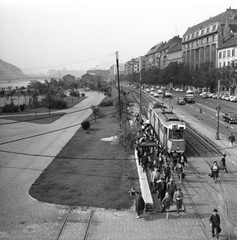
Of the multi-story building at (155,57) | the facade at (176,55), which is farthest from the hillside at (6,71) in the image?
the multi-story building at (155,57)

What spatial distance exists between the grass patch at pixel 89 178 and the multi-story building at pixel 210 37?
66323mm

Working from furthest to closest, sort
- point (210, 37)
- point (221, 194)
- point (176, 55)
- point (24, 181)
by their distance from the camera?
point (176, 55) → point (210, 37) → point (24, 181) → point (221, 194)

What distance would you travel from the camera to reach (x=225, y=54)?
77.2 m

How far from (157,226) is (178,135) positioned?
10.2 metres

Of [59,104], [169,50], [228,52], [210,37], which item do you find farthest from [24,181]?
[169,50]

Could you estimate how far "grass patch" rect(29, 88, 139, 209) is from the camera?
14016 mm

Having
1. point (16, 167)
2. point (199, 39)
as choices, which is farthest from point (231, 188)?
point (199, 39)

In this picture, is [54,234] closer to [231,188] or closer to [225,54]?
[231,188]

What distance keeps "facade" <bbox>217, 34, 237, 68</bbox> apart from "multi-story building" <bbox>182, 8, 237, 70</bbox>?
2665 mm

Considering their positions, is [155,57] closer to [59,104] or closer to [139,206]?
[59,104]

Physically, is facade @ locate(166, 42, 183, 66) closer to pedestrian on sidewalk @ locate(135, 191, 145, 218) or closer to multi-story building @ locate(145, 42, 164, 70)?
multi-story building @ locate(145, 42, 164, 70)

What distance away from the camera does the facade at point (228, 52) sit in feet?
239

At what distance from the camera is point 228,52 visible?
7556 centimetres

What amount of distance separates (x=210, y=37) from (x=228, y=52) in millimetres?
12878
